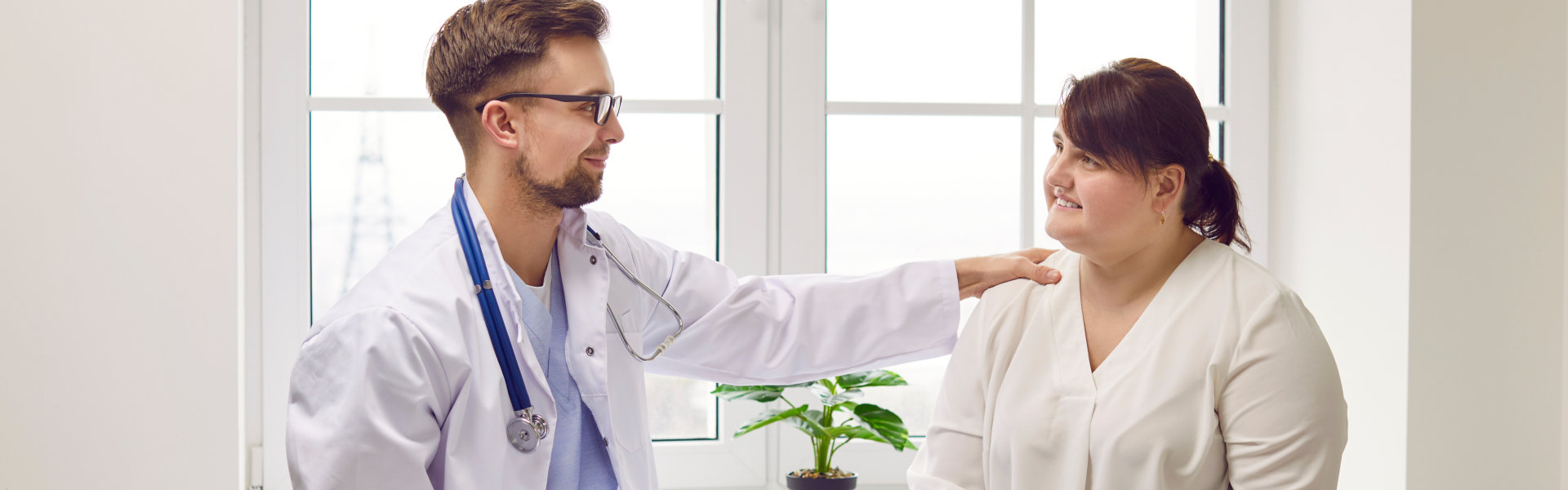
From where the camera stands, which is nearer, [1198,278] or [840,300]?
[1198,278]

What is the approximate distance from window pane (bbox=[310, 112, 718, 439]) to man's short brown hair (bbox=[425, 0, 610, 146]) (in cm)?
70

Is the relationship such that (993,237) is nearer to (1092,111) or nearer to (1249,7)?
(1249,7)

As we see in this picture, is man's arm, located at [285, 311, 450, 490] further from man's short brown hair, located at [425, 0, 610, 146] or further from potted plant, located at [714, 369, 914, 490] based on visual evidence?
potted plant, located at [714, 369, 914, 490]

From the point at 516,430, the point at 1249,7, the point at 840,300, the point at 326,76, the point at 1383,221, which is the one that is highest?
the point at 1249,7

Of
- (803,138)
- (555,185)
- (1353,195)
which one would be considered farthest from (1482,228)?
(555,185)

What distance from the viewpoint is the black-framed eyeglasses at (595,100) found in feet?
4.62

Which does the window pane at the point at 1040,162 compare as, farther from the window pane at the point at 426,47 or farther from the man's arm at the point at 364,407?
the man's arm at the point at 364,407

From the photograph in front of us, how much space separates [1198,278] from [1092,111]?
250 mm

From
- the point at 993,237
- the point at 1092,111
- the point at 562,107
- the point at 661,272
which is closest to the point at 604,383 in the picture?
the point at 661,272

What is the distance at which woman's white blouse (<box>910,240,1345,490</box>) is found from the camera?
1202 mm

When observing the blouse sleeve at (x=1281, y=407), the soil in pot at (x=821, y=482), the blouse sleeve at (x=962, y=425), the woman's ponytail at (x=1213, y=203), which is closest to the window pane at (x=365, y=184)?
the soil in pot at (x=821, y=482)

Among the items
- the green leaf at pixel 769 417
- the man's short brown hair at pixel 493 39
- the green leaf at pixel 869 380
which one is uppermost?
the man's short brown hair at pixel 493 39

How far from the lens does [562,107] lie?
4.65 ft

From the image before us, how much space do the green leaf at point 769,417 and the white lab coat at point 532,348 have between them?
299mm
